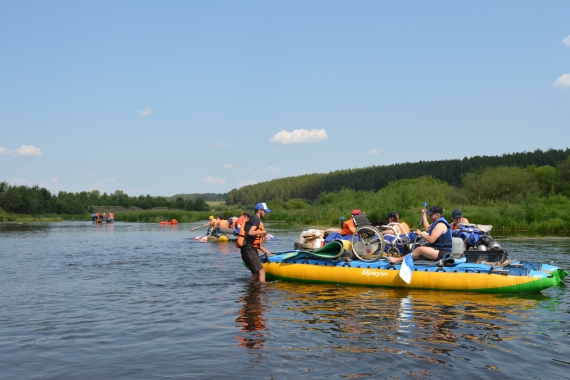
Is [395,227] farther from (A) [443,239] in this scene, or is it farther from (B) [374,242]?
(A) [443,239]

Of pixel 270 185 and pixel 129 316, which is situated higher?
pixel 270 185

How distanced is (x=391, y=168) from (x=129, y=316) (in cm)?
11829

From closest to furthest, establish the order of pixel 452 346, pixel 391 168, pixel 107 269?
pixel 452 346
pixel 107 269
pixel 391 168

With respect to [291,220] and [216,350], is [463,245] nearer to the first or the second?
[216,350]

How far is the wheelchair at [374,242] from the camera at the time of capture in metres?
12.7

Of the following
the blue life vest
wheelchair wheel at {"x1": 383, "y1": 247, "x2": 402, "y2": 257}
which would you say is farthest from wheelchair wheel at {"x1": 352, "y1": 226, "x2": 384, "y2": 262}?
the blue life vest

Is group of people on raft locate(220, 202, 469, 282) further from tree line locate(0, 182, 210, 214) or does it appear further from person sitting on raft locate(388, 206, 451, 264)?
tree line locate(0, 182, 210, 214)

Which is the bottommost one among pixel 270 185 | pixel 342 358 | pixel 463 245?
pixel 342 358

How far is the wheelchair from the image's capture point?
12.7 m

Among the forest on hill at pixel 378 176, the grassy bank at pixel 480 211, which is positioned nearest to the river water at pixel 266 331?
the grassy bank at pixel 480 211

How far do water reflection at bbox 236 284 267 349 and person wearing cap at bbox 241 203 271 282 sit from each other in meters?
0.53

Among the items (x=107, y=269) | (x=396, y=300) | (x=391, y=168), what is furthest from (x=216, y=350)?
(x=391, y=168)

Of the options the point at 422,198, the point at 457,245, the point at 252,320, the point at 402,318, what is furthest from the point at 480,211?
the point at 252,320

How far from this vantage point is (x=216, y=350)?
25.2 feet
